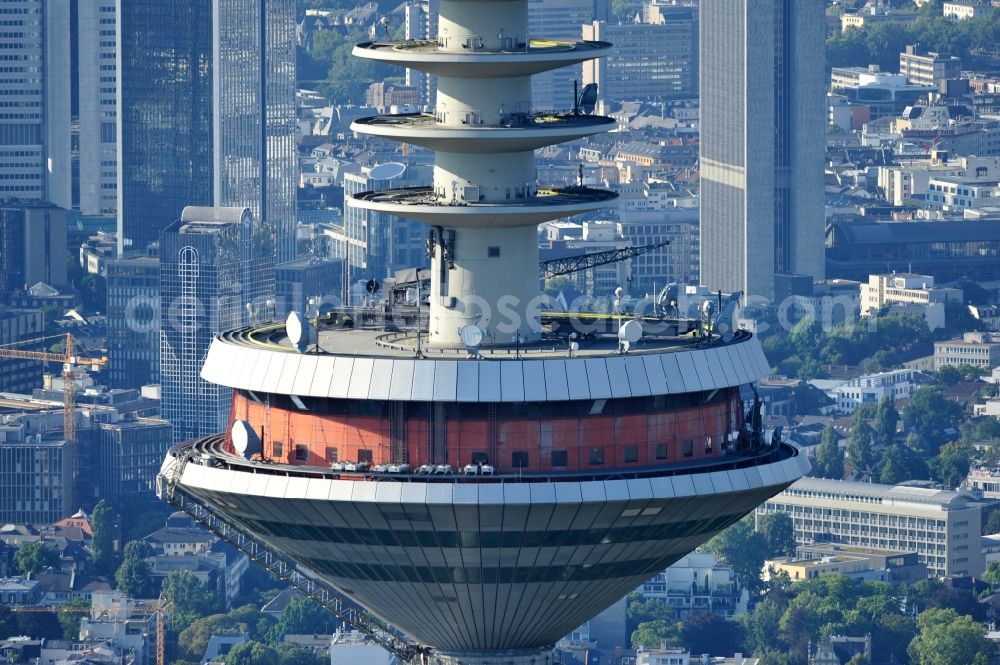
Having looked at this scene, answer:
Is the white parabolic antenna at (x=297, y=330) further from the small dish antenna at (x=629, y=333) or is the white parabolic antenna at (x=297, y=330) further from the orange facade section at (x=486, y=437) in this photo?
the small dish antenna at (x=629, y=333)

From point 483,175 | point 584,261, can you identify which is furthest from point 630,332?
point 584,261

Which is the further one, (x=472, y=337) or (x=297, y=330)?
(x=297, y=330)

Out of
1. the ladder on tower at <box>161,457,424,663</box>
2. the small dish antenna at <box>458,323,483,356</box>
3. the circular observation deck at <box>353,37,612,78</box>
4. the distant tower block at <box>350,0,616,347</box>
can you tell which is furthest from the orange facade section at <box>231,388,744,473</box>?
the circular observation deck at <box>353,37,612,78</box>

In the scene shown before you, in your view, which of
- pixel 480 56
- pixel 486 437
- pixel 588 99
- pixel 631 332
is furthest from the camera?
pixel 588 99

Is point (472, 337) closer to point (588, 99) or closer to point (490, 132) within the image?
point (490, 132)

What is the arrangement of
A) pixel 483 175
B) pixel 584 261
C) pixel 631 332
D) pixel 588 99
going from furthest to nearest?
1. pixel 584 261
2. pixel 588 99
3. pixel 483 175
4. pixel 631 332

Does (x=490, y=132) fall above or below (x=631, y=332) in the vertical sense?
above
